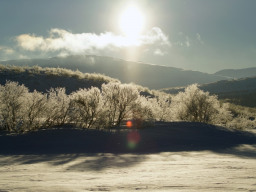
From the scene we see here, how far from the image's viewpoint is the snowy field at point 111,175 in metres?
4.88

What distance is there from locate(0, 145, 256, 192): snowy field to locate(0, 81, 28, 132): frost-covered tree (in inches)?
214

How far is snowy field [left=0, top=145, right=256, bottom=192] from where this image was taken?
488 centimetres

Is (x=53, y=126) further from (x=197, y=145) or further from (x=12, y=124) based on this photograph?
(x=197, y=145)

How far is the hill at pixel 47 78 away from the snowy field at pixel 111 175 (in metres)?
25.4

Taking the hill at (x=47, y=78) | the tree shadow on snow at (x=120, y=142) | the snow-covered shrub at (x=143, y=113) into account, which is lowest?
the tree shadow on snow at (x=120, y=142)

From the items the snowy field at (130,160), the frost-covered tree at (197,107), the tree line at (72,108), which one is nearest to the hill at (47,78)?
the frost-covered tree at (197,107)

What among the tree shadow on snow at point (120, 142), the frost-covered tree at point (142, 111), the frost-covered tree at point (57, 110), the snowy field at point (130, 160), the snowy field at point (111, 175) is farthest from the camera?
the frost-covered tree at point (142, 111)

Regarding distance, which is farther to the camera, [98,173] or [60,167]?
[60,167]

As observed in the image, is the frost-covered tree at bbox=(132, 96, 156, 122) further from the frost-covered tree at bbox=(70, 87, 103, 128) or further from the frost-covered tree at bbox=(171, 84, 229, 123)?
the frost-covered tree at bbox=(171, 84, 229, 123)

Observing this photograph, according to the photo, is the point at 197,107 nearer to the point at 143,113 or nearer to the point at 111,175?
the point at 143,113

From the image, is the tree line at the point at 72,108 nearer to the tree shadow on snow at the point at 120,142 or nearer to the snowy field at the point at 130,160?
the snowy field at the point at 130,160

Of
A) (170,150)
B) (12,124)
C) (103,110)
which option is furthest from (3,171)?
(103,110)

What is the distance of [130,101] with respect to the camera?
55.7 ft

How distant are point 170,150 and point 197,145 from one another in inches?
77.7
